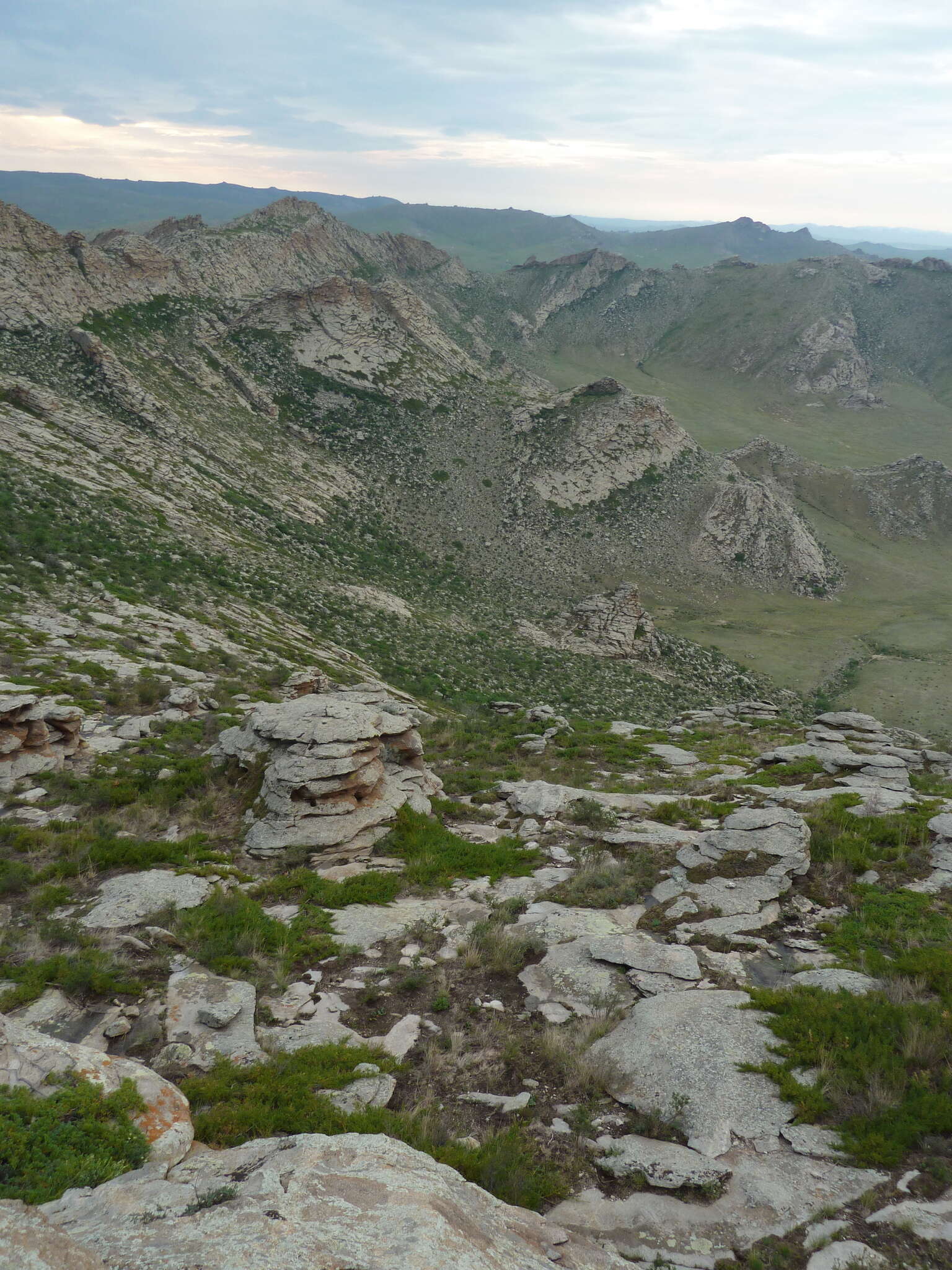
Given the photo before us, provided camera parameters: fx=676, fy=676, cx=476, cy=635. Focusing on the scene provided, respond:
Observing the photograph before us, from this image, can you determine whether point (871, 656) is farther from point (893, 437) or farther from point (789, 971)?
point (893, 437)

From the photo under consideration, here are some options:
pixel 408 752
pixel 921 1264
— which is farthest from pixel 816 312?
pixel 921 1264

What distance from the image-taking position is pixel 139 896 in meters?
10.6

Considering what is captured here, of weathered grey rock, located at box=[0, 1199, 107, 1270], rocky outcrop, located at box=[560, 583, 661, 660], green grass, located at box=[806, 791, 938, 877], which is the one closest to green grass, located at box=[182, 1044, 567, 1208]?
weathered grey rock, located at box=[0, 1199, 107, 1270]

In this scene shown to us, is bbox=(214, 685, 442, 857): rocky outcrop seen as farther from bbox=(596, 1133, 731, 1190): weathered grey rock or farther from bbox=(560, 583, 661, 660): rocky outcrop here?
bbox=(560, 583, 661, 660): rocky outcrop

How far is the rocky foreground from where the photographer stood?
543cm

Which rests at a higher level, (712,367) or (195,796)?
(712,367)

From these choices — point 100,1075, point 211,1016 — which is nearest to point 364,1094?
point 211,1016

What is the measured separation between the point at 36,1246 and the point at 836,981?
8.78 meters

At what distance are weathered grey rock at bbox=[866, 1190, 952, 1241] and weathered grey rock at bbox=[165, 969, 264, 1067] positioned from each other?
6.18m

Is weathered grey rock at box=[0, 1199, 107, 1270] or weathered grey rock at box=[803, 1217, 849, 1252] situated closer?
weathered grey rock at box=[0, 1199, 107, 1270]

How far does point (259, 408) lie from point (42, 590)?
106 feet

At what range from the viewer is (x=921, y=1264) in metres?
5.38

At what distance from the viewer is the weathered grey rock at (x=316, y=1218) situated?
14.5 ft

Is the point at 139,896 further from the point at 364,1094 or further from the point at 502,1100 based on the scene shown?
the point at 502,1100
